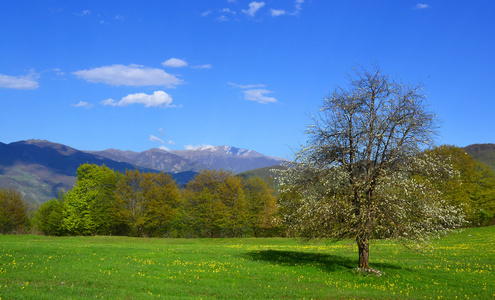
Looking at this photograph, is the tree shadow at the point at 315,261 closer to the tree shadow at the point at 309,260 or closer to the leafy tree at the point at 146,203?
the tree shadow at the point at 309,260

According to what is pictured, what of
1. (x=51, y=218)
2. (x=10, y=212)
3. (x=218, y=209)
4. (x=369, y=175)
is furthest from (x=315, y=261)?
(x=10, y=212)

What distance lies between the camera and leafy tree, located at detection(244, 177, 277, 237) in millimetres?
69438

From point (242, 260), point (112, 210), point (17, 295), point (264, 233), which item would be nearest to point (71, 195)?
point (112, 210)

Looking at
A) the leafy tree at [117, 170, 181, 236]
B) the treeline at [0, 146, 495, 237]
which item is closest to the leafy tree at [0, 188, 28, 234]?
the treeline at [0, 146, 495, 237]

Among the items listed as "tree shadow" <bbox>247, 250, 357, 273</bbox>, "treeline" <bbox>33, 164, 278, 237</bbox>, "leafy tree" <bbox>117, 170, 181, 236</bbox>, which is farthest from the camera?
"leafy tree" <bbox>117, 170, 181, 236</bbox>

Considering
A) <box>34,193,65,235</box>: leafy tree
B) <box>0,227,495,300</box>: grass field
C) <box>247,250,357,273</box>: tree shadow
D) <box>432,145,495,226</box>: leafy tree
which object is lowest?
<box>34,193,65,235</box>: leafy tree

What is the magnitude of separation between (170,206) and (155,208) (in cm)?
426

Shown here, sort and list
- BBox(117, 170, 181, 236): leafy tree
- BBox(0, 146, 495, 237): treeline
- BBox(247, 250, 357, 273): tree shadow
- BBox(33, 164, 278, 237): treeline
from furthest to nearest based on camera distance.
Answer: BBox(117, 170, 181, 236): leafy tree, BBox(33, 164, 278, 237): treeline, BBox(0, 146, 495, 237): treeline, BBox(247, 250, 357, 273): tree shadow

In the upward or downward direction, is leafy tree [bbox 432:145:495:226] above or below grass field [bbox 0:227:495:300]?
above

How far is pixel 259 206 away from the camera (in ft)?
237

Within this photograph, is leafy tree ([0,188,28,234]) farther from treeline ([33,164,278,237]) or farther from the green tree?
the green tree

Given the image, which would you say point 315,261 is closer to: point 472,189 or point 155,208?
point 155,208

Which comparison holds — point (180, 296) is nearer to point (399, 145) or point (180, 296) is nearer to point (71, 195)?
point (399, 145)

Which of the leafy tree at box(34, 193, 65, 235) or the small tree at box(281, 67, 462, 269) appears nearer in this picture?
the small tree at box(281, 67, 462, 269)
